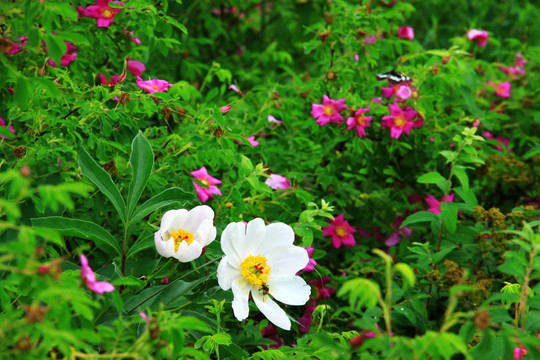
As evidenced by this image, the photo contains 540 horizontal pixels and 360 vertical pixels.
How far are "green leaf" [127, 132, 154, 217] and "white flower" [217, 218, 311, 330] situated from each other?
9.9 inches

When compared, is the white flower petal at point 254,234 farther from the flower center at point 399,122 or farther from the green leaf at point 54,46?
the flower center at point 399,122

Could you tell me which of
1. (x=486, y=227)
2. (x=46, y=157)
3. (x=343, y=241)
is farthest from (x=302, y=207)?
(x=46, y=157)

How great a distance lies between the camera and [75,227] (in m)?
1.38

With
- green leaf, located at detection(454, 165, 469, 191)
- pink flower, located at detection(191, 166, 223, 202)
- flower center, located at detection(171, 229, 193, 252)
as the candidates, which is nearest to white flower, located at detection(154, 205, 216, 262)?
flower center, located at detection(171, 229, 193, 252)

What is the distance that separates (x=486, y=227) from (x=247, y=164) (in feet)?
2.69

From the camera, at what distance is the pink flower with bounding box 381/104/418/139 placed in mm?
2015

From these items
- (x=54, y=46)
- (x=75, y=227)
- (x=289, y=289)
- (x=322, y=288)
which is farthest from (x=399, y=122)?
(x=54, y=46)

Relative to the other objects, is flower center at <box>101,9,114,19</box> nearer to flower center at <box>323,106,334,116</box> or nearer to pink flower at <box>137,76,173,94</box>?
pink flower at <box>137,76,173,94</box>

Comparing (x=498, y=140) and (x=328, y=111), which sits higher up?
(x=328, y=111)

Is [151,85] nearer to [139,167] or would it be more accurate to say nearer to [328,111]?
[139,167]

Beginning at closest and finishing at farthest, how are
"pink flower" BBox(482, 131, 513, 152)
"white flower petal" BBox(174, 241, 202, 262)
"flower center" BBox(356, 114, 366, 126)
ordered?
1. "white flower petal" BBox(174, 241, 202, 262)
2. "flower center" BBox(356, 114, 366, 126)
3. "pink flower" BBox(482, 131, 513, 152)

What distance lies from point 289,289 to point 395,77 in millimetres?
1061

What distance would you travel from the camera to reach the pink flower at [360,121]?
1951mm

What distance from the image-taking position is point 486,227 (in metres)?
1.97
